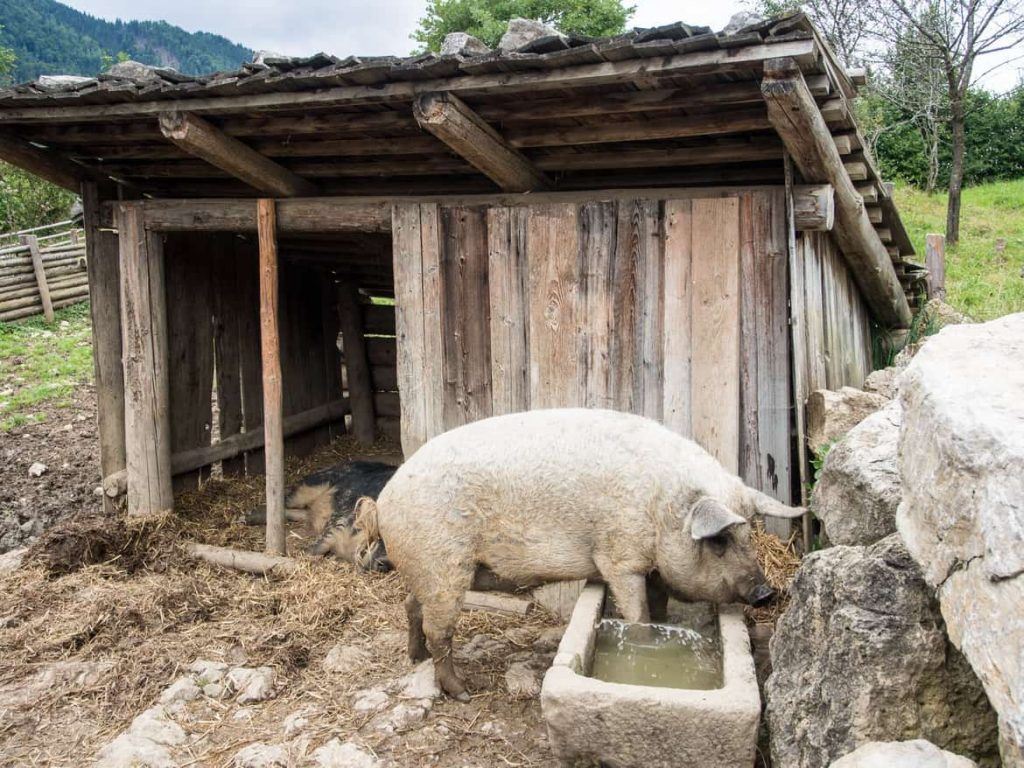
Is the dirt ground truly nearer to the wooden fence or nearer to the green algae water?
the green algae water

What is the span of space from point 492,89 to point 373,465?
3964 mm

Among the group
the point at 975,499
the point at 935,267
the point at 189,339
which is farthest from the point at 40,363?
the point at 975,499

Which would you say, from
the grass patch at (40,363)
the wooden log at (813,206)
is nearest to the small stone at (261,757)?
the wooden log at (813,206)

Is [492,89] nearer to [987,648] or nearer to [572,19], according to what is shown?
[987,648]

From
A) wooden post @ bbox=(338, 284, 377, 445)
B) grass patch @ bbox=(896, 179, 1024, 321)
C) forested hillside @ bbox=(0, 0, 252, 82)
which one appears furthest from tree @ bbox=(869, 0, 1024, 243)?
forested hillside @ bbox=(0, 0, 252, 82)

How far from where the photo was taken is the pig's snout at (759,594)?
3525mm

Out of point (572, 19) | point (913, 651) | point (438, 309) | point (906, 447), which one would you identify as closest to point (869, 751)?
point (913, 651)

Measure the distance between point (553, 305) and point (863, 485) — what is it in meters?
2.27

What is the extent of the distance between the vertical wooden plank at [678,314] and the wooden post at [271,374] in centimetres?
270

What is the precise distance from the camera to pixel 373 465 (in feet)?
24.3

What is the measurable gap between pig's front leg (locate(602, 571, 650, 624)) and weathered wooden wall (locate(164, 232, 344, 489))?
4.67 m

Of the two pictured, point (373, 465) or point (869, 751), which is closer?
point (869, 751)

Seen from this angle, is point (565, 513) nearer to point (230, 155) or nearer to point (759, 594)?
point (759, 594)

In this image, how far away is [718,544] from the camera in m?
3.57
